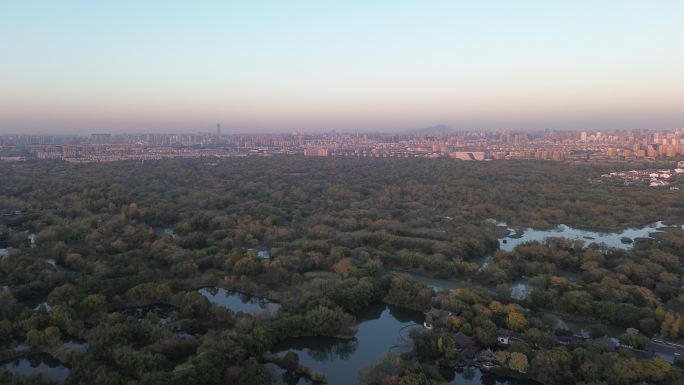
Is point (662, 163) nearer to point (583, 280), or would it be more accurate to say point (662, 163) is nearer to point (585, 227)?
point (585, 227)

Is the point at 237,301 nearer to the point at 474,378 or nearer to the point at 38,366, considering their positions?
the point at 38,366

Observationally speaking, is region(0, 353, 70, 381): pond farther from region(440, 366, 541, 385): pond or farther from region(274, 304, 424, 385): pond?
region(440, 366, 541, 385): pond

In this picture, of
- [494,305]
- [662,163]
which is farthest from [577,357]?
[662,163]

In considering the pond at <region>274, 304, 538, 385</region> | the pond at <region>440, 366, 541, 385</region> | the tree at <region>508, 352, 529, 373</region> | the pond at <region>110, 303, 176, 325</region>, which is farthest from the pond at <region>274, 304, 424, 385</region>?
the pond at <region>110, 303, 176, 325</region>

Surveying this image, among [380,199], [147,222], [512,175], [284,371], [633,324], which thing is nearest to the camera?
[284,371]

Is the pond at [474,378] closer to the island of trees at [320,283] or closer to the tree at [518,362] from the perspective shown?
the island of trees at [320,283]

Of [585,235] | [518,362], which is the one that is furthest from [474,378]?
[585,235]

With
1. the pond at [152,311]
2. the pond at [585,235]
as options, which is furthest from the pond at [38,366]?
the pond at [585,235]
